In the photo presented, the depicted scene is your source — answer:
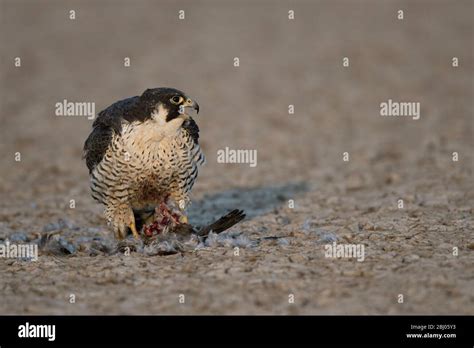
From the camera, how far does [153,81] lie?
16.8m

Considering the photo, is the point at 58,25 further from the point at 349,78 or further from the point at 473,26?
the point at 473,26

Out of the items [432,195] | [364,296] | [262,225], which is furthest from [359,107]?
[364,296]

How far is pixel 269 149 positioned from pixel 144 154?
20.9 feet

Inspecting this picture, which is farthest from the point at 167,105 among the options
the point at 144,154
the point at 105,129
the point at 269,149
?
the point at 269,149

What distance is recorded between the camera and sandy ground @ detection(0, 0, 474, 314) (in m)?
5.29

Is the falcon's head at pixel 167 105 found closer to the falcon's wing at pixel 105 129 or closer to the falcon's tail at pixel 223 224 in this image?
the falcon's wing at pixel 105 129

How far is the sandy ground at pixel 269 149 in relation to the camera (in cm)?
529

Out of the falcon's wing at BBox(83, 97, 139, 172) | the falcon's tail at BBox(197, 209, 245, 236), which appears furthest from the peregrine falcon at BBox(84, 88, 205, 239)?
the falcon's tail at BBox(197, 209, 245, 236)

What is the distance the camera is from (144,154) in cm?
630

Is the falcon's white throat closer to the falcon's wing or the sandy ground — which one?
the falcon's wing

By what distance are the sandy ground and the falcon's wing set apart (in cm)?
92

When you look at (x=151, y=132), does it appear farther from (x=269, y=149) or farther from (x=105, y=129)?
(x=269, y=149)

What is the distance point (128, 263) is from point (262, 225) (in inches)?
79.5

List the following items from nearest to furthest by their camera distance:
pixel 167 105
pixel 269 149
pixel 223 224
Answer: pixel 167 105 → pixel 223 224 → pixel 269 149
